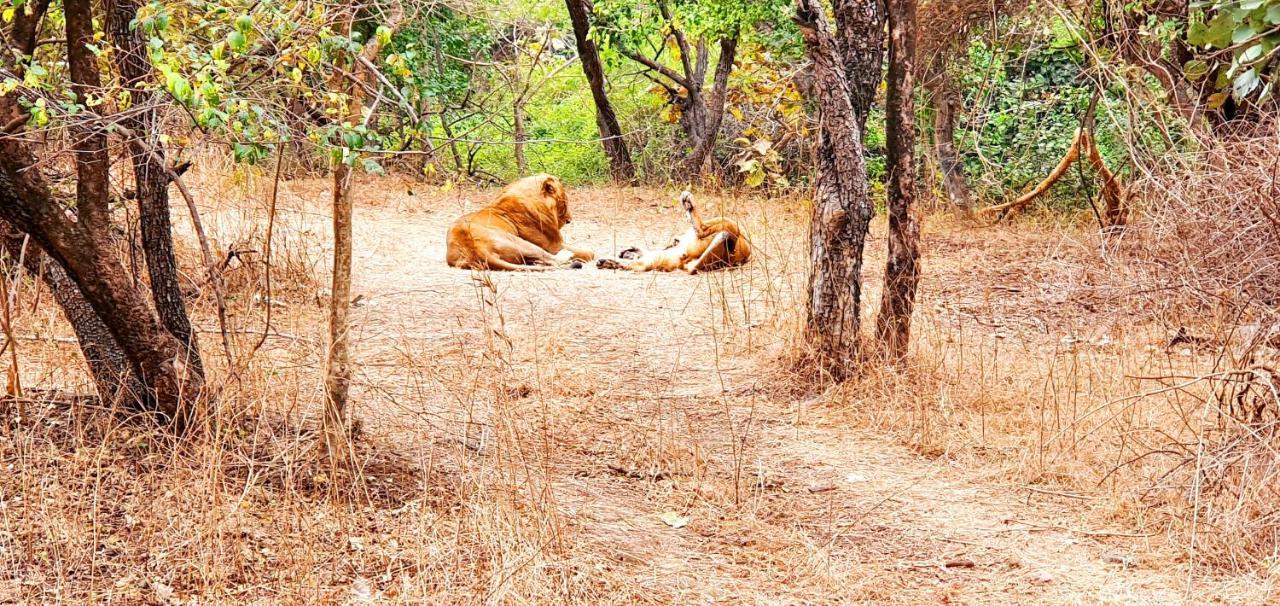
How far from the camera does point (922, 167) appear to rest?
1714 centimetres

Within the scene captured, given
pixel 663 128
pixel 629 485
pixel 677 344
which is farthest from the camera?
pixel 663 128

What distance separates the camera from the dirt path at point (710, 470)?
15.4 ft

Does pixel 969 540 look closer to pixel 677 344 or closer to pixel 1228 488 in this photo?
pixel 1228 488

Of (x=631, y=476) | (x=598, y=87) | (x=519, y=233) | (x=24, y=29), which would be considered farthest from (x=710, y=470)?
(x=598, y=87)

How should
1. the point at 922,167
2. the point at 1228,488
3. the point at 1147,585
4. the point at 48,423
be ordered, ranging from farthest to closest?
the point at 922,167 < the point at 48,423 < the point at 1228,488 < the point at 1147,585

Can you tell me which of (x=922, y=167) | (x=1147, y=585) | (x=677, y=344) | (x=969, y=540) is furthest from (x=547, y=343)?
(x=922, y=167)

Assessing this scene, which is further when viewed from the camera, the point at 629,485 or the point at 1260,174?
the point at 629,485

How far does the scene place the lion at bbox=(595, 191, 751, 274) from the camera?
10.2 metres

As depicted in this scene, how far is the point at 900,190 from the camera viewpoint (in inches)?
281

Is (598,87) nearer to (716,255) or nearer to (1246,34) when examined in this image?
(716,255)

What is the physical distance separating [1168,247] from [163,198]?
15.8 ft

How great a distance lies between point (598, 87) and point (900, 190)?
10436 millimetres

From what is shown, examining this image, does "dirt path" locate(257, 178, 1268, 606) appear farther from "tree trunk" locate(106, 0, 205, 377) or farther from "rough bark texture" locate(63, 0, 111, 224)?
"rough bark texture" locate(63, 0, 111, 224)

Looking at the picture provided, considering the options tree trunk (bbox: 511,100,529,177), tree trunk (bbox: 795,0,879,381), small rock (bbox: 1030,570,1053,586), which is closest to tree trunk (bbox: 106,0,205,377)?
tree trunk (bbox: 795,0,879,381)
